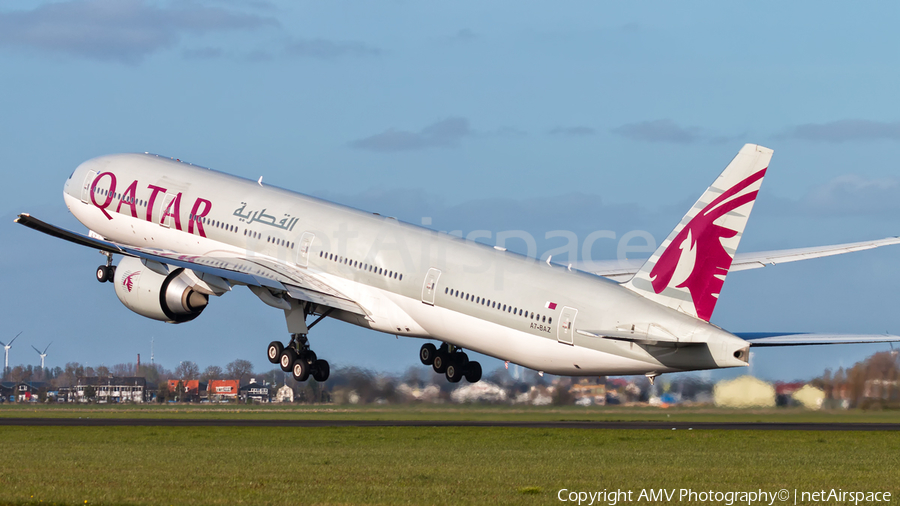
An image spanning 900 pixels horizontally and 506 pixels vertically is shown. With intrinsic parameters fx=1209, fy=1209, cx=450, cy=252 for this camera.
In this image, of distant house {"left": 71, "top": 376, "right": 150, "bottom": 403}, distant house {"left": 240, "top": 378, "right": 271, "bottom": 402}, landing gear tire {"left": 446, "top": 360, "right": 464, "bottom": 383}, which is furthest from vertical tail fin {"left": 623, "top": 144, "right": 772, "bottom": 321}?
distant house {"left": 71, "top": 376, "right": 150, "bottom": 403}

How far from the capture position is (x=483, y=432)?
147 ft

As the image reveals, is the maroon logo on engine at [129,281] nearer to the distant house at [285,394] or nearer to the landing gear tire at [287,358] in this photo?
the landing gear tire at [287,358]

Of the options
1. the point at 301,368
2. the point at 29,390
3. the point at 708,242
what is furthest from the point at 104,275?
the point at 29,390

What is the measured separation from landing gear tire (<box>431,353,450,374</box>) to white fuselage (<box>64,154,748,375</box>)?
4.49 metres

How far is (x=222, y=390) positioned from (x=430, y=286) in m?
31.0

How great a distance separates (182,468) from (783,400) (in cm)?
2540

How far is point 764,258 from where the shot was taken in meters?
42.8

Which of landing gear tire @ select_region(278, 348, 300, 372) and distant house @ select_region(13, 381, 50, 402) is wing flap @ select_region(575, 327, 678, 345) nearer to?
landing gear tire @ select_region(278, 348, 300, 372)

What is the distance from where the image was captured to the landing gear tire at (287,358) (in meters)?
44.2

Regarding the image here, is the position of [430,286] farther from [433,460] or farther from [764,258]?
[764,258]

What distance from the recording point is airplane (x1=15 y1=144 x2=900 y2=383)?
33.0 meters

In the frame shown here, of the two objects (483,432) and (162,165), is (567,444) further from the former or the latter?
(162,165)

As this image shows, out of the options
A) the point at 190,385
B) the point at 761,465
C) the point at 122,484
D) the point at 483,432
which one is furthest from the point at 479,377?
the point at 190,385

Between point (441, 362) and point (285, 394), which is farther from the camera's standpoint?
point (285, 394)
